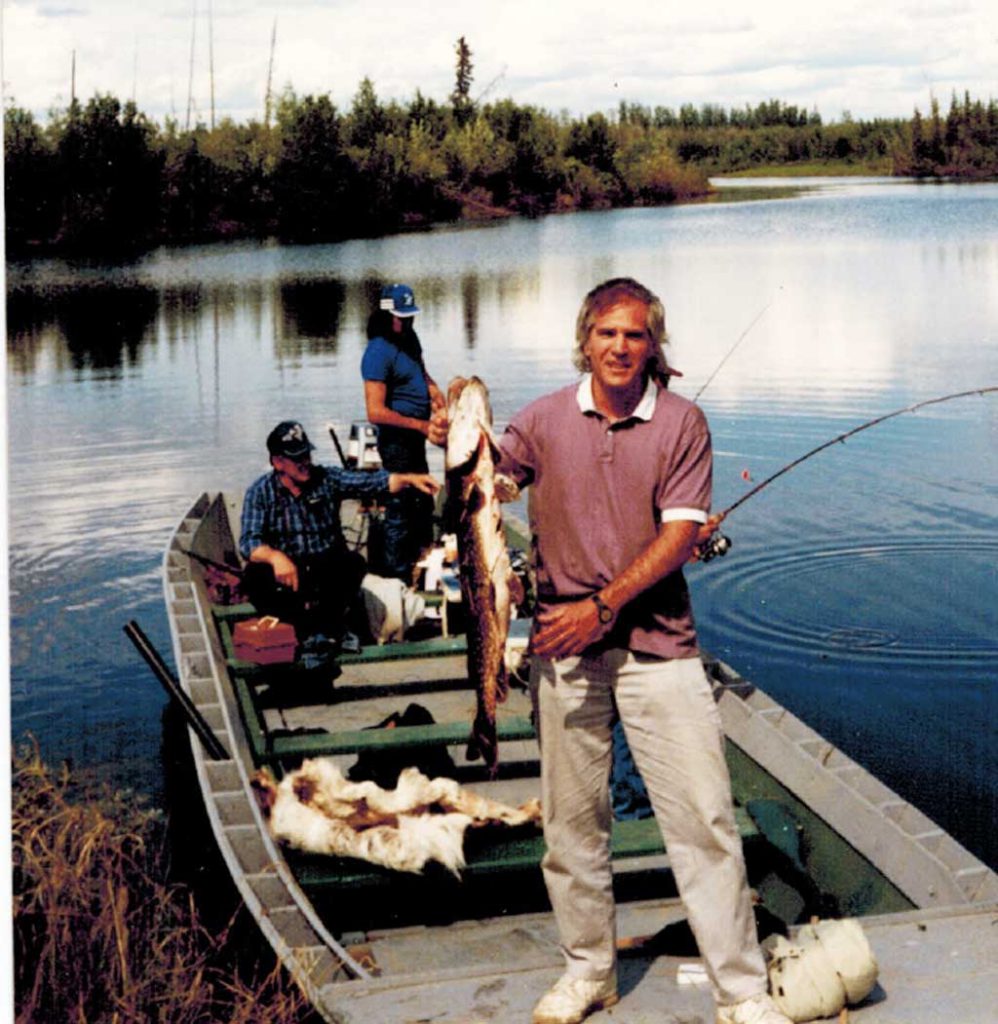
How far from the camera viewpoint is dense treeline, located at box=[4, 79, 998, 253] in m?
44.3

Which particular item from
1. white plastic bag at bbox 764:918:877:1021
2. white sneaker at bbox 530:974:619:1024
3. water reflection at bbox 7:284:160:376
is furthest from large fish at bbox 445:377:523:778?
water reflection at bbox 7:284:160:376

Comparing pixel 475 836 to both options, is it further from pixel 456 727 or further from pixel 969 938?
pixel 969 938

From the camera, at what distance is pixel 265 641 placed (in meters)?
8.27

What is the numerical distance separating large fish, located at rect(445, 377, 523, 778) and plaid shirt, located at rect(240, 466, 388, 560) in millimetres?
4164

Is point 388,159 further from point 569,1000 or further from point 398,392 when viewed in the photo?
point 569,1000

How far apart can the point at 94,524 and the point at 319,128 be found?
2199 inches

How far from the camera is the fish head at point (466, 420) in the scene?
401 centimetres

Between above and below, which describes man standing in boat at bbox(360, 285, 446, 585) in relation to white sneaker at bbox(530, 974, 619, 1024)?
above

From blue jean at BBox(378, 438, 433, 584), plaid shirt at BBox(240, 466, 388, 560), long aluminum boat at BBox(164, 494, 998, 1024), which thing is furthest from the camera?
blue jean at BBox(378, 438, 433, 584)

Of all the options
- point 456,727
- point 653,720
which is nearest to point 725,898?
point 653,720

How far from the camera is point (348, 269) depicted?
157ft

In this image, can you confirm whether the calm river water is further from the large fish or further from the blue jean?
the large fish

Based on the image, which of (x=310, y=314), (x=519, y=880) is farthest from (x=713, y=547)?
(x=310, y=314)

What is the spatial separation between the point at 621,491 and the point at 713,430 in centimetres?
1591
